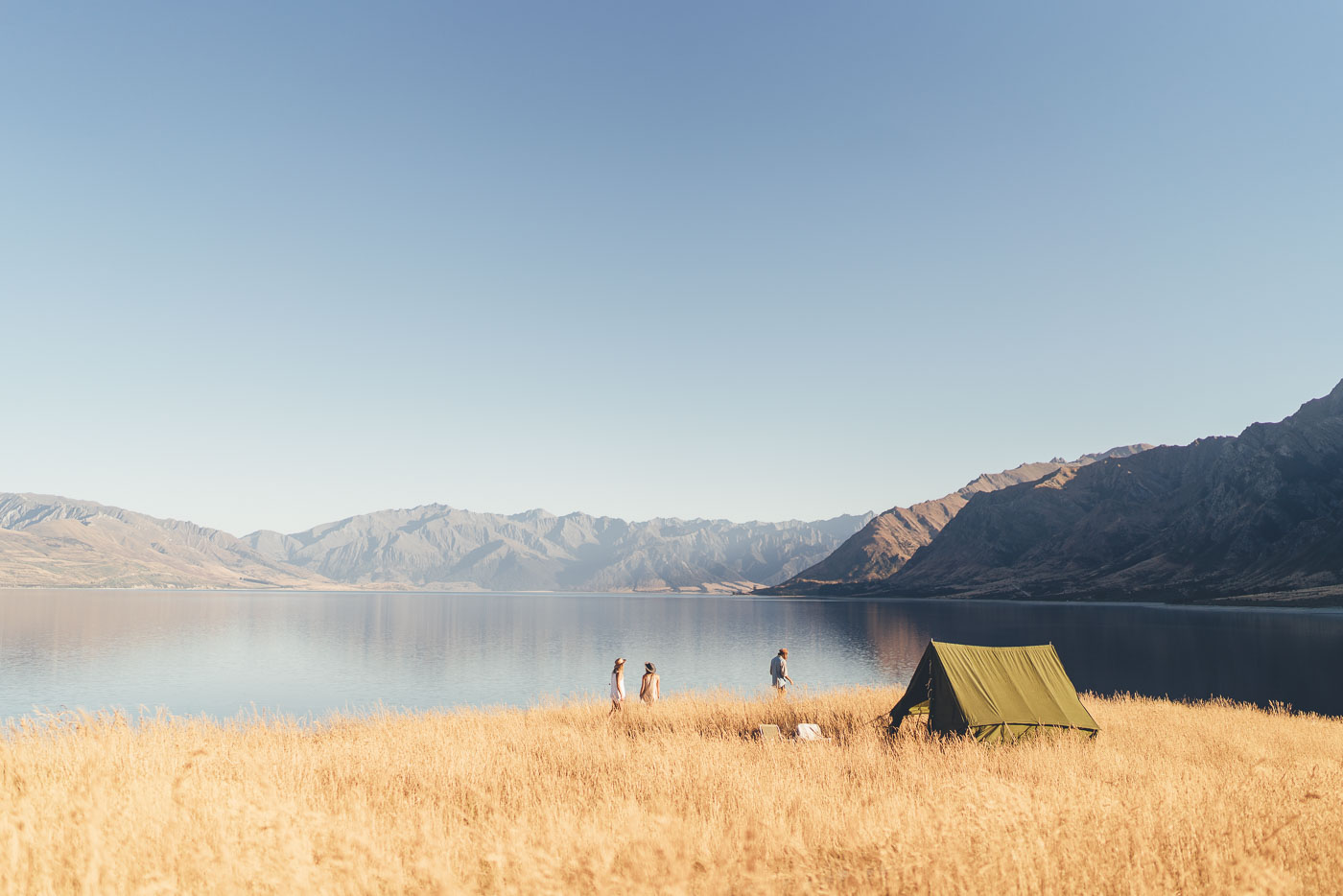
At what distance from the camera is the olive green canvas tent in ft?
64.0

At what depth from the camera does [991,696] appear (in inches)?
791

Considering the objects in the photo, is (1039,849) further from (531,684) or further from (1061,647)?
(1061,647)

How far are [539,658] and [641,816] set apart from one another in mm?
64074

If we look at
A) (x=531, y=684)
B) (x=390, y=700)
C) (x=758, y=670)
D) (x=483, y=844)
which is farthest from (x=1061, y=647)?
(x=483, y=844)

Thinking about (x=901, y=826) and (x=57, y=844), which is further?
(x=901, y=826)

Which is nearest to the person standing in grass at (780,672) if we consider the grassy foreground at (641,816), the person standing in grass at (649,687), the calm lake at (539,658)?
the person standing in grass at (649,687)

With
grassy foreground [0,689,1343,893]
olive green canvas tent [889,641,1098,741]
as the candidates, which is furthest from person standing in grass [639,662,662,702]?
olive green canvas tent [889,641,1098,741]

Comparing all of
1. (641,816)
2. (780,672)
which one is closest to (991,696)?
(780,672)

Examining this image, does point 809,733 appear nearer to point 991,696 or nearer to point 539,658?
point 991,696

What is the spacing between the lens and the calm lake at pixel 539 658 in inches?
1812

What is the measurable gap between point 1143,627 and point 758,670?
231 feet

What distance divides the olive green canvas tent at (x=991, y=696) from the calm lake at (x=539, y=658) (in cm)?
2276

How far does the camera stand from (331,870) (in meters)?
7.31

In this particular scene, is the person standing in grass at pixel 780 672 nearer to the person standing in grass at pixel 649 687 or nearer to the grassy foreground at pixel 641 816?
the person standing in grass at pixel 649 687
